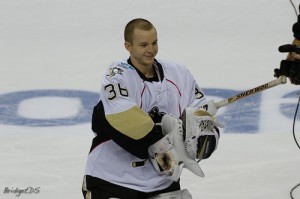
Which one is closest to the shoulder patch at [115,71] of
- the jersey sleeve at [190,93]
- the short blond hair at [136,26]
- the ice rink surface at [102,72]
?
the short blond hair at [136,26]

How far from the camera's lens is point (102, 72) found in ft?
19.2

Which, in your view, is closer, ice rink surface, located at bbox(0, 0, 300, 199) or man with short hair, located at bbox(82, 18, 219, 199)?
man with short hair, located at bbox(82, 18, 219, 199)

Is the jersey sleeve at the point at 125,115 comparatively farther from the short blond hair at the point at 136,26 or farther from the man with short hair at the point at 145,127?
the short blond hair at the point at 136,26

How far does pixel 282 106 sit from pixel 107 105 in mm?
2516

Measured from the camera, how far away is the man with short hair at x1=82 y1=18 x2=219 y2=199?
2.88 m

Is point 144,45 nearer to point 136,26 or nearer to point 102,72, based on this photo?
point 136,26

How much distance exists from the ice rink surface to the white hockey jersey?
1070 millimetres

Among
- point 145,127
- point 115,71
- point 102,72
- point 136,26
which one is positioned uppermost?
point 136,26

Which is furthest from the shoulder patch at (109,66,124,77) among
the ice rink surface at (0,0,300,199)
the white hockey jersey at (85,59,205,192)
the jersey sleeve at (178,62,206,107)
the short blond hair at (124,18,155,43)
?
the ice rink surface at (0,0,300,199)

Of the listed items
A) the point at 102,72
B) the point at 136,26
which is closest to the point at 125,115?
the point at 136,26

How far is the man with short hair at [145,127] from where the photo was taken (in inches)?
113

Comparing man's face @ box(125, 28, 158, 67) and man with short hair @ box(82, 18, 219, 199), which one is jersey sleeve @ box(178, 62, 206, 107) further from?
man's face @ box(125, 28, 158, 67)

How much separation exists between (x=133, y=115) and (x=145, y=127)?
6 centimetres

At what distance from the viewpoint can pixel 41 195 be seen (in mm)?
4059
